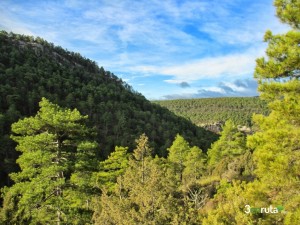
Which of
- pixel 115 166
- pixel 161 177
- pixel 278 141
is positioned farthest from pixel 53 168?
pixel 115 166

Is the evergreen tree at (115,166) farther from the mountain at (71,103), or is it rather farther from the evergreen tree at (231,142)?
the mountain at (71,103)

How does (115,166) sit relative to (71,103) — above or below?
below

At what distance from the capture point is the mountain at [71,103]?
8369cm

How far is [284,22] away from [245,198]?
6.61 meters

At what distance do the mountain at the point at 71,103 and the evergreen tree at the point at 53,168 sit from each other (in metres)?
45.6

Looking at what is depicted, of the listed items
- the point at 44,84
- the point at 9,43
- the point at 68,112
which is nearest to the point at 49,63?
the point at 9,43

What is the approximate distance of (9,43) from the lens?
139625 mm

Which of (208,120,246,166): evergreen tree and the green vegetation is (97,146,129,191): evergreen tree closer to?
the green vegetation

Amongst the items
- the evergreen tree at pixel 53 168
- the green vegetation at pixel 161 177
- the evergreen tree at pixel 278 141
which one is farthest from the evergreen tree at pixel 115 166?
the evergreen tree at pixel 278 141

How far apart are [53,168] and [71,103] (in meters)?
93.1

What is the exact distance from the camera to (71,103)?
10331 cm

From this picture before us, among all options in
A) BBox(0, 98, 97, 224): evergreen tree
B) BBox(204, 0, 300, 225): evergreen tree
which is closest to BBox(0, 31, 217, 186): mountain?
BBox(0, 98, 97, 224): evergreen tree

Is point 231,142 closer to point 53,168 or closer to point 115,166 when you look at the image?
point 115,166

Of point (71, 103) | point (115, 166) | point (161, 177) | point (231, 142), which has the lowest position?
point (115, 166)
